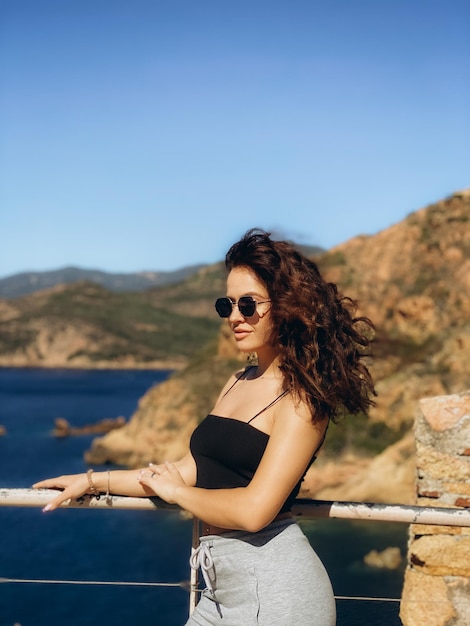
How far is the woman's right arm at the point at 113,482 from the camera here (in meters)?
2.67

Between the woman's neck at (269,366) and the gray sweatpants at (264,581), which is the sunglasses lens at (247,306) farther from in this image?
the gray sweatpants at (264,581)

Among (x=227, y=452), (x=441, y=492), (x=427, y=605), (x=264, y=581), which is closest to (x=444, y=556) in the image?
(x=441, y=492)

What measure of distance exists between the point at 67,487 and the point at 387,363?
2155cm

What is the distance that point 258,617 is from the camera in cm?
227

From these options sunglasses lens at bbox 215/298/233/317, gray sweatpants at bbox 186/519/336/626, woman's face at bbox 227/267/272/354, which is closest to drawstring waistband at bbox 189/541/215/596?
gray sweatpants at bbox 186/519/336/626

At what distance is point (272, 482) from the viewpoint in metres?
2.23

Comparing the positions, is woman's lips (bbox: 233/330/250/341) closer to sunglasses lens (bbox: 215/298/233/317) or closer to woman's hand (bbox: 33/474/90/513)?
sunglasses lens (bbox: 215/298/233/317)

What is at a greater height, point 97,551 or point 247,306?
point 247,306

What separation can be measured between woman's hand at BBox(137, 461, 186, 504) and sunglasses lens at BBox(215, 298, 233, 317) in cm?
59

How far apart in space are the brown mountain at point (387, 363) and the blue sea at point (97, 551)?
83.8 inches

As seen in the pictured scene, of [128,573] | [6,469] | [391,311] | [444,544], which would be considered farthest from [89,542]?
[444,544]

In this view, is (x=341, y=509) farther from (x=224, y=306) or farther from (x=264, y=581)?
(x=224, y=306)

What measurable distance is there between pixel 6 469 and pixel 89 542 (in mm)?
15925

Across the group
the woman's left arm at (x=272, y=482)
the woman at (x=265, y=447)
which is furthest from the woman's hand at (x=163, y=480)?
the woman's left arm at (x=272, y=482)
